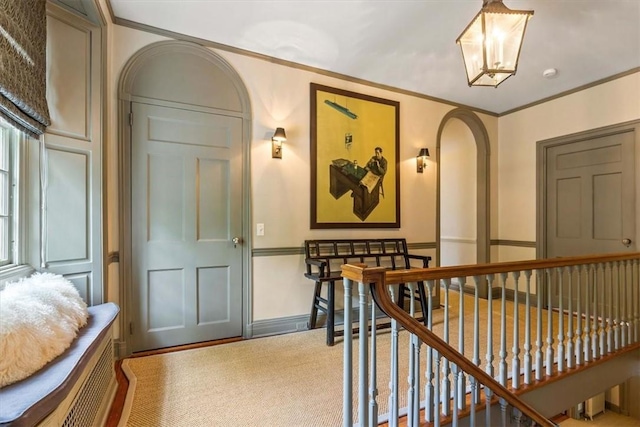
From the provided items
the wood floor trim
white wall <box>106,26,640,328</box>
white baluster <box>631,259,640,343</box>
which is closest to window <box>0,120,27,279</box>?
white wall <box>106,26,640,328</box>

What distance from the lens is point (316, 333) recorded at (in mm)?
2984

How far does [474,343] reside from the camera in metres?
1.74

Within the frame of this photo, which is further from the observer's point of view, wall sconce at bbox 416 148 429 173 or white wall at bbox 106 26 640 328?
wall sconce at bbox 416 148 429 173

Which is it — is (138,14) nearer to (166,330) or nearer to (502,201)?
(166,330)

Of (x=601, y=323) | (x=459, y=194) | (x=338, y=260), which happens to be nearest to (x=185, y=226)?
(x=338, y=260)

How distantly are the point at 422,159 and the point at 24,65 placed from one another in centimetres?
356

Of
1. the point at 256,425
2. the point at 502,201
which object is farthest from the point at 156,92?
the point at 502,201

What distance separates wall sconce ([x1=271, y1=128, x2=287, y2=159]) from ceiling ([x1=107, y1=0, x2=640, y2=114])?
755 mm

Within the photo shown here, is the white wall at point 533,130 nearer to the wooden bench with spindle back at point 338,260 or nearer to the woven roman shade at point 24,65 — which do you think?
the wooden bench with spindle back at point 338,260

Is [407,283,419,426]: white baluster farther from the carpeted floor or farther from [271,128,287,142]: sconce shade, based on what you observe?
the carpeted floor

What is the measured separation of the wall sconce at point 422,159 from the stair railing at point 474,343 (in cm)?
191

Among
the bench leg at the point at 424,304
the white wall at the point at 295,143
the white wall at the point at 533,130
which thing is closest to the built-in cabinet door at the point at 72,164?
the white wall at the point at 295,143

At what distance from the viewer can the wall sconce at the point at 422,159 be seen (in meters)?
3.74

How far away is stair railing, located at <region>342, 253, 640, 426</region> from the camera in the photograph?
4.58 feet
